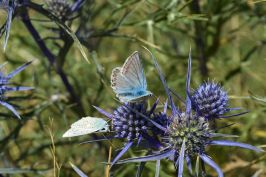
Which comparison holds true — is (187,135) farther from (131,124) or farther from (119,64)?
(119,64)

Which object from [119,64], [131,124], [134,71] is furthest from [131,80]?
[119,64]

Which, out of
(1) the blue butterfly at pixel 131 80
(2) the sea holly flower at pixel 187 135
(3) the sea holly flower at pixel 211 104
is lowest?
(2) the sea holly flower at pixel 187 135

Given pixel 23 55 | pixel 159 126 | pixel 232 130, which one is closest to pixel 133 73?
pixel 159 126

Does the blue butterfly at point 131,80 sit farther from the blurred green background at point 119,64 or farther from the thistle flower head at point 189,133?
the blurred green background at point 119,64

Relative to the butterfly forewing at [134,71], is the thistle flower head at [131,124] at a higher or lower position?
lower

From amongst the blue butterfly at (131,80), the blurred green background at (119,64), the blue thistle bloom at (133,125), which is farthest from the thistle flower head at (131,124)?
the blurred green background at (119,64)

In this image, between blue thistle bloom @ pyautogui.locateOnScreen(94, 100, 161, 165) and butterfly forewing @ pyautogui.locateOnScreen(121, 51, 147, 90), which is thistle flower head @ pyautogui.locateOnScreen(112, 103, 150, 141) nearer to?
blue thistle bloom @ pyautogui.locateOnScreen(94, 100, 161, 165)

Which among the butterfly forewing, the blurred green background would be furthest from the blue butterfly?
the blurred green background
